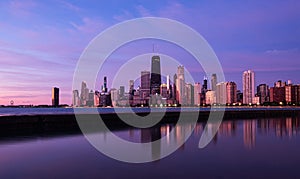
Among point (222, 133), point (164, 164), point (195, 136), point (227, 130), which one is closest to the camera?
point (164, 164)

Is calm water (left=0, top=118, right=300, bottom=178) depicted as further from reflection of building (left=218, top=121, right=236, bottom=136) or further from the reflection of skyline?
Result: reflection of building (left=218, top=121, right=236, bottom=136)

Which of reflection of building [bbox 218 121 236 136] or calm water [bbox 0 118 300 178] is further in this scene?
reflection of building [bbox 218 121 236 136]

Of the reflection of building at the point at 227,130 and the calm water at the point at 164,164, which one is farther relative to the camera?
the reflection of building at the point at 227,130

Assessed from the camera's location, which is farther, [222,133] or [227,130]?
[227,130]

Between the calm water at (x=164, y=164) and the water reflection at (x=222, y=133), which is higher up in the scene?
the calm water at (x=164, y=164)

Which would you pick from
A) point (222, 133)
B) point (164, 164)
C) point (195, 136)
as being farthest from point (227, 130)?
point (164, 164)

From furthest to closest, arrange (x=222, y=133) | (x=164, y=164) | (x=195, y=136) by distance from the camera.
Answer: (x=222, y=133)
(x=195, y=136)
(x=164, y=164)

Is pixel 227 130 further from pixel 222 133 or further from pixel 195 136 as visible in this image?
pixel 195 136

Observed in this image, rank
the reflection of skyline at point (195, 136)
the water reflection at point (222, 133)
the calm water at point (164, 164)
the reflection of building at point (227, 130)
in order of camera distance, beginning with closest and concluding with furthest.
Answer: the calm water at point (164, 164) → the reflection of skyline at point (195, 136) → the water reflection at point (222, 133) → the reflection of building at point (227, 130)

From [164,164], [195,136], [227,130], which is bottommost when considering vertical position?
[227,130]

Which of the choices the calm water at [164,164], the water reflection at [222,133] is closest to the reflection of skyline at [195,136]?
the water reflection at [222,133]

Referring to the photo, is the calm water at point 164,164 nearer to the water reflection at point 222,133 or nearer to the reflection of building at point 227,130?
the water reflection at point 222,133

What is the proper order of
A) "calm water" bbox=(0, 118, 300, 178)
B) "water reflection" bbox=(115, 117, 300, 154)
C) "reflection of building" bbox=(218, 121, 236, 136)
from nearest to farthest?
"calm water" bbox=(0, 118, 300, 178), "water reflection" bbox=(115, 117, 300, 154), "reflection of building" bbox=(218, 121, 236, 136)

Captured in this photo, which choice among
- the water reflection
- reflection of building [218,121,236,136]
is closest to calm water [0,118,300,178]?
the water reflection
